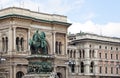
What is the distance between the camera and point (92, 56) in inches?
3711

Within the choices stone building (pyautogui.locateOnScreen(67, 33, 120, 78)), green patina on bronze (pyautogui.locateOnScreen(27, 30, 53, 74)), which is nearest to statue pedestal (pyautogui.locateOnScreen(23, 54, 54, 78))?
green patina on bronze (pyautogui.locateOnScreen(27, 30, 53, 74))

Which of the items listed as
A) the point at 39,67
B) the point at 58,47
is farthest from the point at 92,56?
the point at 39,67

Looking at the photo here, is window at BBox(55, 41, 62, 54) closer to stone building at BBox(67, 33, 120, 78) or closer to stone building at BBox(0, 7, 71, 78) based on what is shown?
stone building at BBox(0, 7, 71, 78)

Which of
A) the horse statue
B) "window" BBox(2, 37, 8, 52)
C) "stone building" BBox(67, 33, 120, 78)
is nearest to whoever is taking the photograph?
the horse statue

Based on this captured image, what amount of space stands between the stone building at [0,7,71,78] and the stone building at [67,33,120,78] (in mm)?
12799

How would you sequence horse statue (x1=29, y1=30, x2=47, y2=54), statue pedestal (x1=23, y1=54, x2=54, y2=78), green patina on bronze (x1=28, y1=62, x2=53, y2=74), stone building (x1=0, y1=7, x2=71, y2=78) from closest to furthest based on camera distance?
statue pedestal (x1=23, y1=54, x2=54, y2=78)
green patina on bronze (x1=28, y1=62, x2=53, y2=74)
horse statue (x1=29, y1=30, x2=47, y2=54)
stone building (x1=0, y1=7, x2=71, y2=78)

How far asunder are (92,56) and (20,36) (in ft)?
84.3

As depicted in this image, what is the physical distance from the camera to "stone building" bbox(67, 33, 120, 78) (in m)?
93.9

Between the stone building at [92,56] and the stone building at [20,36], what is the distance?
42.0ft

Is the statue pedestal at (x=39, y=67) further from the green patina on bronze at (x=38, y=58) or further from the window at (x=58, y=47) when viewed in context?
the window at (x=58, y=47)

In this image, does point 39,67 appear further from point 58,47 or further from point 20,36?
point 58,47

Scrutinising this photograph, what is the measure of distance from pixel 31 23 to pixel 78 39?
74.7 ft

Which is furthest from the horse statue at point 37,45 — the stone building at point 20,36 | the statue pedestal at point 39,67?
the stone building at point 20,36

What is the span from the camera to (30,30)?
75500mm
